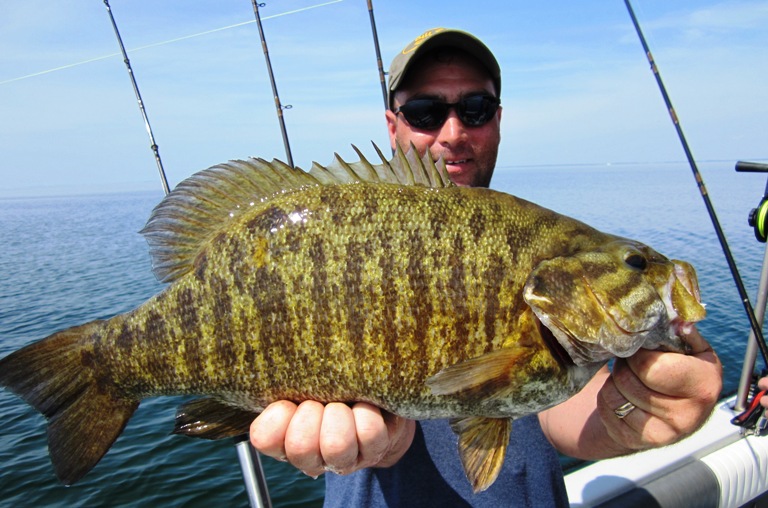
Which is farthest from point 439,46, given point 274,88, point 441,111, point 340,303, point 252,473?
point 274,88

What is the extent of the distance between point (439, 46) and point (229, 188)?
1.90 metres

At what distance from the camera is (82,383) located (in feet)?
6.16

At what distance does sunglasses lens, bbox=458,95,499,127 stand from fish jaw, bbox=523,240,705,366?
1655mm

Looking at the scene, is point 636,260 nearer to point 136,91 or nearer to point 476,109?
point 476,109

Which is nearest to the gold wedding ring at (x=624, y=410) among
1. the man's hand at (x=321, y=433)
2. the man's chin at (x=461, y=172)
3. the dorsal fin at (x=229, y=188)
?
the man's hand at (x=321, y=433)

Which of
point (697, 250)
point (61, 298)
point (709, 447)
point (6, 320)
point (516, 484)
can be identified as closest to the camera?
point (516, 484)

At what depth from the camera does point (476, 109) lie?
3.13 meters

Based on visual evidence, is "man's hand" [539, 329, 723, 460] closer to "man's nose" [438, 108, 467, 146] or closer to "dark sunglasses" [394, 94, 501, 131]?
"man's nose" [438, 108, 467, 146]

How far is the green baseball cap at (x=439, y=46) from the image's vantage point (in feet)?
10.1

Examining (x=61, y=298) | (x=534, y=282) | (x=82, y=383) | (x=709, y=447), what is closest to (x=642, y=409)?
(x=534, y=282)

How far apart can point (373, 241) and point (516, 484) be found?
147 cm

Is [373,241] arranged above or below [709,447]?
above

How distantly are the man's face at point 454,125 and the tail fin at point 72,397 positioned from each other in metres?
2.13

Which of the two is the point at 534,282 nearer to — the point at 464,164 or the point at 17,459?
the point at 464,164
